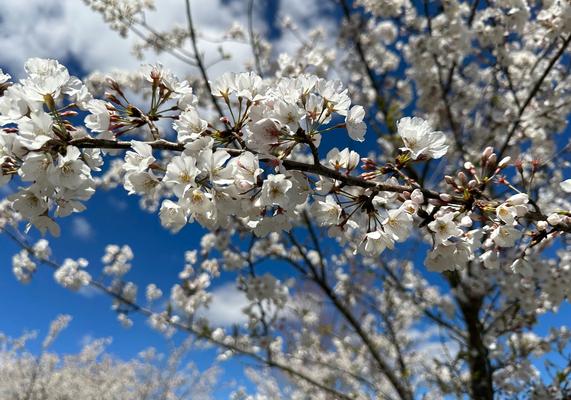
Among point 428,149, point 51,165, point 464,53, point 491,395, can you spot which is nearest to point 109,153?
point 51,165

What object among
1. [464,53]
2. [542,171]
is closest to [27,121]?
[464,53]

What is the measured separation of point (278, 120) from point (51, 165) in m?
0.75

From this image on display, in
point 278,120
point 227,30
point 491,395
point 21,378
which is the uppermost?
point 227,30

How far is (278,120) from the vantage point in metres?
1.42

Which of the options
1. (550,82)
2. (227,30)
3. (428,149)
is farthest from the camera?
→ (227,30)

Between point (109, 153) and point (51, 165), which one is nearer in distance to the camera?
point (51, 165)

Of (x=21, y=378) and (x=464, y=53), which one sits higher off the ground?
(x=464, y=53)

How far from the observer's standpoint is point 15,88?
1.38 meters

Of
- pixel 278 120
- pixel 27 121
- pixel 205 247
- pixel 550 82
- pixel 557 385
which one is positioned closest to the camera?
pixel 27 121

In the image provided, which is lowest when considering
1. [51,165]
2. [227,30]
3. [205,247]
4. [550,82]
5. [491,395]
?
[51,165]

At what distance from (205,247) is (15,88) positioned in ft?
20.6

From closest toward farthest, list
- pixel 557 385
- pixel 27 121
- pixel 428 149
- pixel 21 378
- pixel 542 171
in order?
pixel 27 121
pixel 428 149
pixel 557 385
pixel 542 171
pixel 21 378

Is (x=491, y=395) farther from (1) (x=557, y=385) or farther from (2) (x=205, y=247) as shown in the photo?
(2) (x=205, y=247)

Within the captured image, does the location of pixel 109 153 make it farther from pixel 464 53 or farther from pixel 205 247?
pixel 205 247
